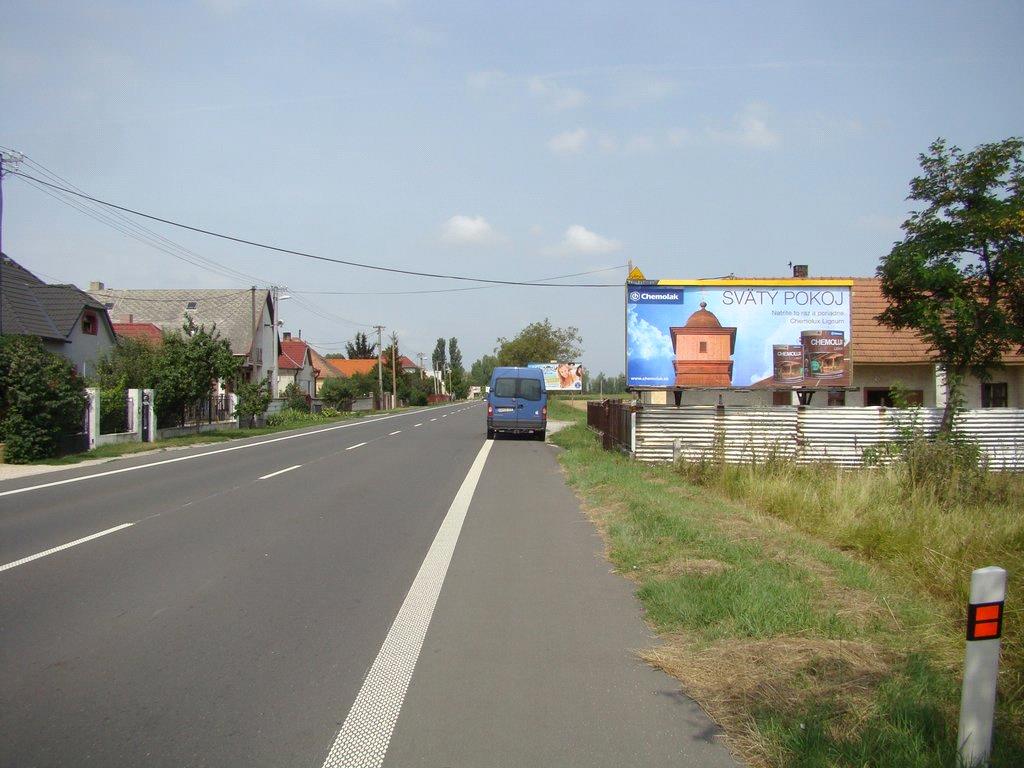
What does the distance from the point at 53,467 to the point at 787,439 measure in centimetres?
1687

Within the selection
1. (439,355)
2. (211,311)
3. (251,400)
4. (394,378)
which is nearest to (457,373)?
(439,355)

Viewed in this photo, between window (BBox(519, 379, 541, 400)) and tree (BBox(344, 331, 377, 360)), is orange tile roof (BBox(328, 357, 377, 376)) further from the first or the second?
window (BBox(519, 379, 541, 400))

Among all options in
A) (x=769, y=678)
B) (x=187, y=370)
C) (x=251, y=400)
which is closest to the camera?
(x=769, y=678)

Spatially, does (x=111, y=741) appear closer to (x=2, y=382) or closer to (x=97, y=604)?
(x=97, y=604)

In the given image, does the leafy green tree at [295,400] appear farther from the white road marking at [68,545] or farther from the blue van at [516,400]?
the white road marking at [68,545]

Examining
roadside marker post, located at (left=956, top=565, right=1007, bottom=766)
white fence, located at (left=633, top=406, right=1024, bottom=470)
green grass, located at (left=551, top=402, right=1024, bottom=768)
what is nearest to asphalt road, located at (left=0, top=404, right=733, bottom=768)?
green grass, located at (left=551, top=402, right=1024, bottom=768)

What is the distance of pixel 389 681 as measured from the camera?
4.96 metres

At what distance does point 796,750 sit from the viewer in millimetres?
3883

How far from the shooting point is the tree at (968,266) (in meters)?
14.3

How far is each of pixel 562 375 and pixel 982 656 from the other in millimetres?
75631

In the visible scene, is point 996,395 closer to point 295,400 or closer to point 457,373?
point 295,400

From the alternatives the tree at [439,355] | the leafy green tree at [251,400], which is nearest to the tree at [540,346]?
the leafy green tree at [251,400]

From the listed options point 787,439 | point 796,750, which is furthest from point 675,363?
point 796,750

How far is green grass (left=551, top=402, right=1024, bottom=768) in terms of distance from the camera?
3977mm
